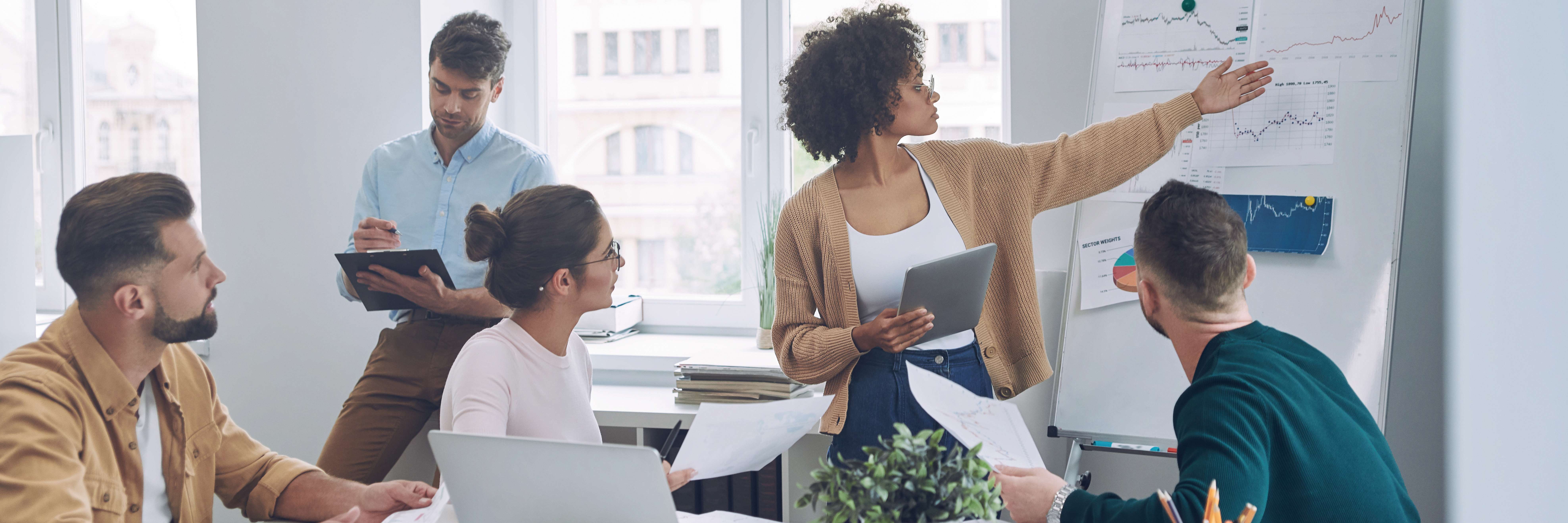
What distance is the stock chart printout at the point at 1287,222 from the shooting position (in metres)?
2.04

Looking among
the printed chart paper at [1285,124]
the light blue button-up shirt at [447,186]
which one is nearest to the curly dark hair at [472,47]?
the light blue button-up shirt at [447,186]

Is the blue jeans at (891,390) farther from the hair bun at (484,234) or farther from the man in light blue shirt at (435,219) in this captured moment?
the man in light blue shirt at (435,219)

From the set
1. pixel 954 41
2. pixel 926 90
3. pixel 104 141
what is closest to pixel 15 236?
pixel 104 141

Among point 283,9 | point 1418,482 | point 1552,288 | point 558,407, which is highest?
point 283,9

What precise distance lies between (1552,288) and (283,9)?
11.2 ft

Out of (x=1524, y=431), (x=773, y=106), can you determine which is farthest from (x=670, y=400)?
(x=1524, y=431)

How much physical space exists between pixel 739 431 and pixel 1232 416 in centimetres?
58

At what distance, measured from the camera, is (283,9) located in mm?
3117

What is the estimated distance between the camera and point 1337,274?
204 cm

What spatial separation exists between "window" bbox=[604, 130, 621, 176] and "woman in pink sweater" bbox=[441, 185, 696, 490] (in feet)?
5.47

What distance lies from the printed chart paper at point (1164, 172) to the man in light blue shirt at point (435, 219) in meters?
1.36

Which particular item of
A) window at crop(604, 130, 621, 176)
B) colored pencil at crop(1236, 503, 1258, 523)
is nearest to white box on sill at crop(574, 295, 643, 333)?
window at crop(604, 130, 621, 176)

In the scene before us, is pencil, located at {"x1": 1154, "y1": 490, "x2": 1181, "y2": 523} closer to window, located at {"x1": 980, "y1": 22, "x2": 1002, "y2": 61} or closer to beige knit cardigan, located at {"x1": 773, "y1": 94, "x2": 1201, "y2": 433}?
beige knit cardigan, located at {"x1": 773, "y1": 94, "x2": 1201, "y2": 433}

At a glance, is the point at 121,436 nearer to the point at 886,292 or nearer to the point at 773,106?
the point at 886,292
